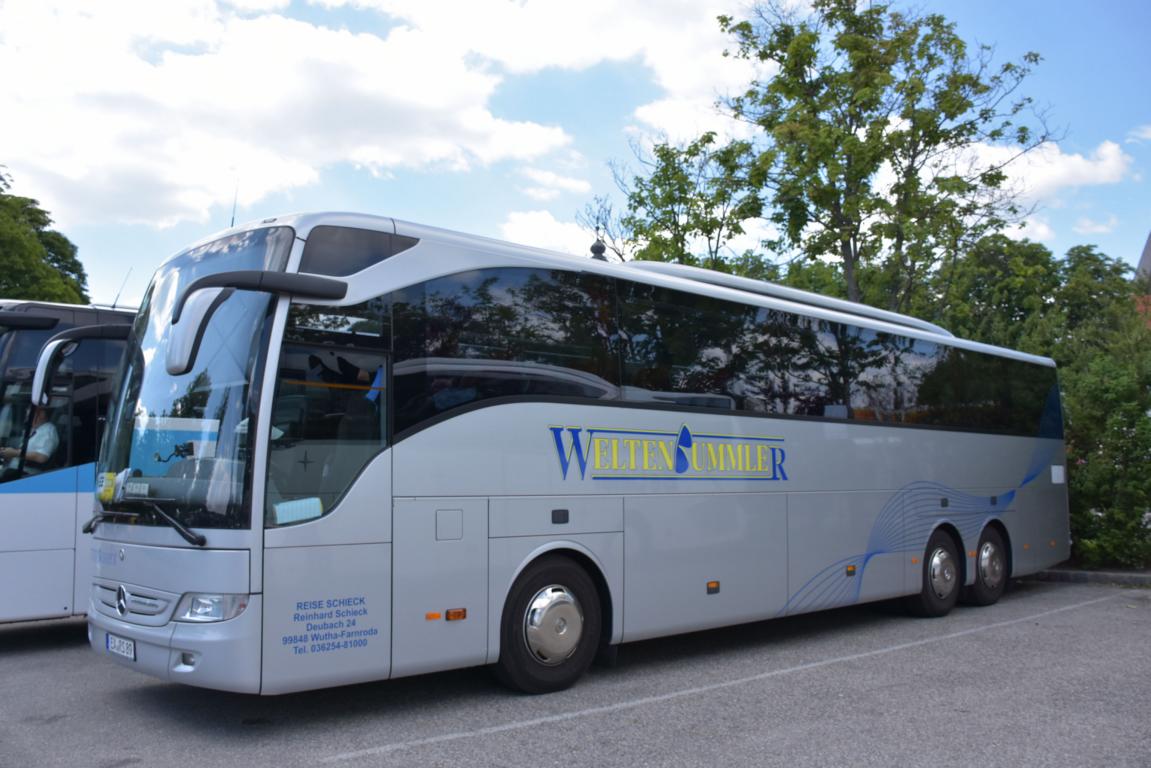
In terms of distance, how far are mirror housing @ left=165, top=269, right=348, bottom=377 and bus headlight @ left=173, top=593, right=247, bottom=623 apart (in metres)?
1.38

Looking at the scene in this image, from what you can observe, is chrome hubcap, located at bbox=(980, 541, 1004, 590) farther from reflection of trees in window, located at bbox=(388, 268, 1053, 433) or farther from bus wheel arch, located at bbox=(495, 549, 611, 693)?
bus wheel arch, located at bbox=(495, 549, 611, 693)

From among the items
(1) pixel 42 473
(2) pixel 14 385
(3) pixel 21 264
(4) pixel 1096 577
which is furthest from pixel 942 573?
(3) pixel 21 264

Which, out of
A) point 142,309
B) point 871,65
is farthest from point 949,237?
point 142,309

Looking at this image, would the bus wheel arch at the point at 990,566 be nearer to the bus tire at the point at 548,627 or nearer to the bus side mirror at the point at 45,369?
the bus tire at the point at 548,627

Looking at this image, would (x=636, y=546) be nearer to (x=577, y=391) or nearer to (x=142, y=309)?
(x=577, y=391)

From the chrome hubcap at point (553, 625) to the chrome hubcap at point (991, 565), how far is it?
7.60 meters

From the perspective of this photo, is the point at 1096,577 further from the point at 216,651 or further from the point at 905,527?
the point at 216,651

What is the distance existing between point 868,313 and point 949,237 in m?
6.50

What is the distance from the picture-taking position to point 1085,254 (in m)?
62.2

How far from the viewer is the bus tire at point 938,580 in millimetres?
12242

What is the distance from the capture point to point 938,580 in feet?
40.8

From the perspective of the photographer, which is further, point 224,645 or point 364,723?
point 364,723

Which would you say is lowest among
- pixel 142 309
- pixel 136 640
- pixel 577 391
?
pixel 136 640

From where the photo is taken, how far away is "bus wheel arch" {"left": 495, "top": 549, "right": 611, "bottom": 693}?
753 cm
